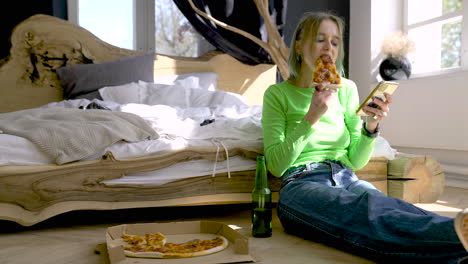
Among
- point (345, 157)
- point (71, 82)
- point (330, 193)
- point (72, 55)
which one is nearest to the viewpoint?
point (330, 193)

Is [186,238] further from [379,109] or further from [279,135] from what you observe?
[379,109]

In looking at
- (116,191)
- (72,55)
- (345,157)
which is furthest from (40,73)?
(345,157)

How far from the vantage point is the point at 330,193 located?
4.82 ft

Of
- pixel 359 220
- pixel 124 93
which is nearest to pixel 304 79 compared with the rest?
pixel 359 220

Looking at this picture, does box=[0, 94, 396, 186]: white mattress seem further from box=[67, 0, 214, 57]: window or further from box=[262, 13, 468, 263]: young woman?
box=[67, 0, 214, 57]: window

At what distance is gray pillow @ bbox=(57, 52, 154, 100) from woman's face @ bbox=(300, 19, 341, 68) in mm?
1860

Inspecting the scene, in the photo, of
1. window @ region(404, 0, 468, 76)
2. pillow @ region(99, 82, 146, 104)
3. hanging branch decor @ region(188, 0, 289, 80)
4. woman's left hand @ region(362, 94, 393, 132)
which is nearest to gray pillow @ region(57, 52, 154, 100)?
pillow @ region(99, 82, 146, 104)

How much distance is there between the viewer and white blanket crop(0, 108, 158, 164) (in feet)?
6.07

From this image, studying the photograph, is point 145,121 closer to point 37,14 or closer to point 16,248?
point 16,248

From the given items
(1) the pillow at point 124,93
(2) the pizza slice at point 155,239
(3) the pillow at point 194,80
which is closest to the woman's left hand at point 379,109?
(2) the pizza slice at point 155,239

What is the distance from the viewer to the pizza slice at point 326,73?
166cm

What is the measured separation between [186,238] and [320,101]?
0.68 m

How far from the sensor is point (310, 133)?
1.64 metres

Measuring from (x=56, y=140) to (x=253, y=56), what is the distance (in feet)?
7.29
